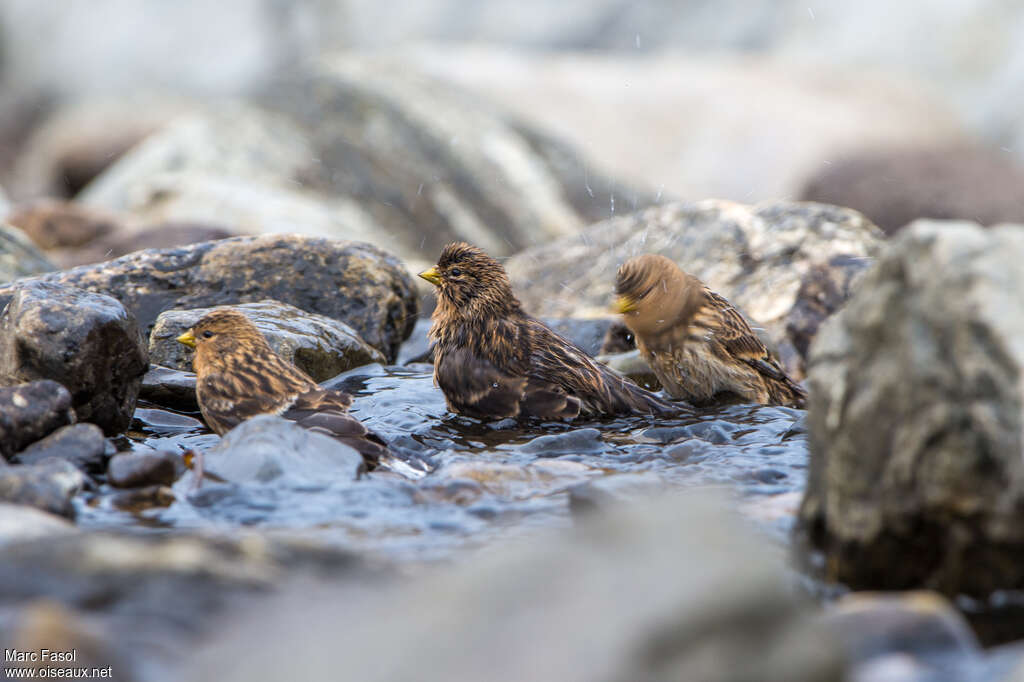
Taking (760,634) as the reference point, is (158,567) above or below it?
below

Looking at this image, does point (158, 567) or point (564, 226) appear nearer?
point (158, 567)

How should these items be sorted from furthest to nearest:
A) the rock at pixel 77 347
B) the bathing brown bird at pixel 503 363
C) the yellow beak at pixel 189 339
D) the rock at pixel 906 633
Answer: the bathing brown bird at pixel 503 363 < the yellow beak at pixel 189 339 < the rock at pixel 77 347 < the rock at pixel 906 633

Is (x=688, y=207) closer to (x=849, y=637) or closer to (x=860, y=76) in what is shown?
(x=849, y=637)

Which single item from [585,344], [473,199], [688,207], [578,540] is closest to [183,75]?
[473,199]

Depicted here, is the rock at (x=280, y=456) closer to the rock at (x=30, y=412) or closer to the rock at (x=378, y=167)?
the rock at (x=30, y=412)

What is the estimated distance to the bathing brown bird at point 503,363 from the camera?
5.59m

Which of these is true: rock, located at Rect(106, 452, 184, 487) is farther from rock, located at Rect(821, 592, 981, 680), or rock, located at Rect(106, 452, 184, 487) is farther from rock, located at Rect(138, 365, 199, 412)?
rock, located at Rect(821, 592, 981, 680)

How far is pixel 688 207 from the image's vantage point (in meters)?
9.32

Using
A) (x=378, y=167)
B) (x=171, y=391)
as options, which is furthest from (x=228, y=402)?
(x=378, y=167)

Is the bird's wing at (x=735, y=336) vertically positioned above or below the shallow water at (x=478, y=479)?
above

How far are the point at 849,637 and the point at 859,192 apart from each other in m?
14.5

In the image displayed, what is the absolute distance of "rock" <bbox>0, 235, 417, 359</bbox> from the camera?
659 cm

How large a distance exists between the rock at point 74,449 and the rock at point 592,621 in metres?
2.15

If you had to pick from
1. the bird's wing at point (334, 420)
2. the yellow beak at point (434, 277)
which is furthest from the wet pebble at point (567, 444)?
the yellow beak at point (434, 277)
